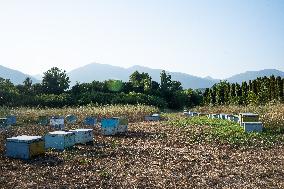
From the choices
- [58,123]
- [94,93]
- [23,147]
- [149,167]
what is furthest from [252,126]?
[94,93]

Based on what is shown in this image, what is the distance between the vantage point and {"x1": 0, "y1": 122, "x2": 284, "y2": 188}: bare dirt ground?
1263 centimetres

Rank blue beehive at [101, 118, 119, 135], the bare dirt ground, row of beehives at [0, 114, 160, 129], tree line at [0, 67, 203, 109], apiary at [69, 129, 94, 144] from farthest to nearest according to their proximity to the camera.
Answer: tree line at [0, 67, 203, 109] < row of beehives at [0, 114, 160, 129] < blue beehive at [101, 118, 119, 135] < apiary at [69, 129, 94, 144] < the bare dirt ground

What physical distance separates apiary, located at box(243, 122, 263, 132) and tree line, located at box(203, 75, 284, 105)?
1021 inches

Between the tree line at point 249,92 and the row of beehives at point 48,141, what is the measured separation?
31121 millimetres

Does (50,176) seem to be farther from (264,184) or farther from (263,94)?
(263,94)

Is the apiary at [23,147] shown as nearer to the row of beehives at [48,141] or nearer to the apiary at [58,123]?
the row of beehives at [48,141]

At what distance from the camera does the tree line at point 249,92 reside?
5016cm

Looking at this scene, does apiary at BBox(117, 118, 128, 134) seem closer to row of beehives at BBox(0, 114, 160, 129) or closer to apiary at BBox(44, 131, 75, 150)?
row of beehives at BBox(0, 114, 160, 129)

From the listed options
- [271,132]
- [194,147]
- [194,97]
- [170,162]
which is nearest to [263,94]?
[194,97]

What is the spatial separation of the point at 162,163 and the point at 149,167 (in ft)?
3.40

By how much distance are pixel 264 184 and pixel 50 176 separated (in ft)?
26.4

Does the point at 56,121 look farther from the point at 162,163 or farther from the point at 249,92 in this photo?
the point at 249,92

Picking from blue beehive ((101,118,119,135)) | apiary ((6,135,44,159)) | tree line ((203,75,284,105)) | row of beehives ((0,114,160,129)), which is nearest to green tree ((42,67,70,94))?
tree line ((203,75,284,105))

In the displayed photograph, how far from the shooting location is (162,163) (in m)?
15.8
